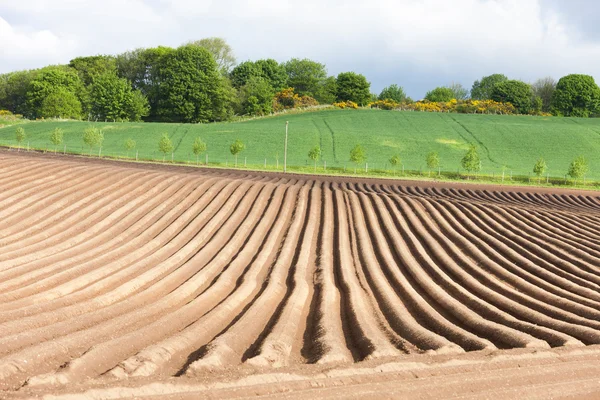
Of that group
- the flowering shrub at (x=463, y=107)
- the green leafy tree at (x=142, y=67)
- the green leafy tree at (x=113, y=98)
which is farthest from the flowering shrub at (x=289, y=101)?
the green leafy tree at (x=113, y=98)

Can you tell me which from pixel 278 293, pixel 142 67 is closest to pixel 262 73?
pixel 142 67

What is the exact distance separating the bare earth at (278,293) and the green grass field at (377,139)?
30538 mm

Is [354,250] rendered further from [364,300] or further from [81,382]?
[81,382]

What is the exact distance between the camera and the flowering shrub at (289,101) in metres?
96.7

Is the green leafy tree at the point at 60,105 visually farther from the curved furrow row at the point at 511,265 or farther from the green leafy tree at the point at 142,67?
the curved furrow row at the point at 511,265

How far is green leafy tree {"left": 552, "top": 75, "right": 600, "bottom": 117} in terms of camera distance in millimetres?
98188

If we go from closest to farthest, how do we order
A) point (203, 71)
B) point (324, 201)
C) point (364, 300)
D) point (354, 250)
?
1. point (364, 300)
2. point (354, 250)
3. point (324, 201)
4. point (203, 71)

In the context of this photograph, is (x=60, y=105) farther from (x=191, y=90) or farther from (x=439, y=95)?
(x=439, y=95)

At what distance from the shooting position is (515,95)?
104 m

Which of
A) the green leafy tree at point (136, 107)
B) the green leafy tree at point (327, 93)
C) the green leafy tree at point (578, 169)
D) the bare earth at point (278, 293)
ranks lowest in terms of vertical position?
the green leafy tree at point (578, 169)

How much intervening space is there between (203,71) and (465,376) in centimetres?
8550

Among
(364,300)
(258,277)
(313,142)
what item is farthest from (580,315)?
(313,142)

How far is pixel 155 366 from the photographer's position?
25.2 feet

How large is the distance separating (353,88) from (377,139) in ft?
138
